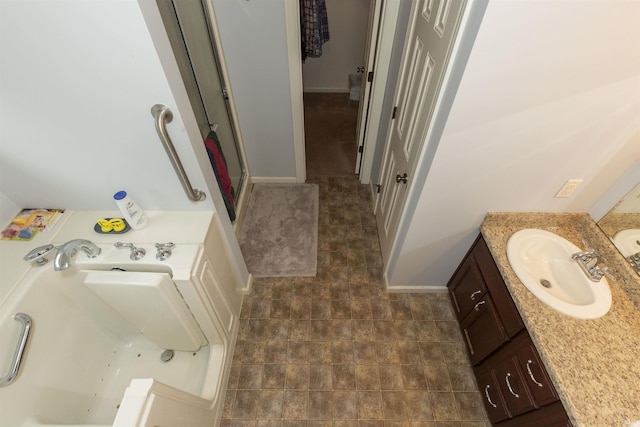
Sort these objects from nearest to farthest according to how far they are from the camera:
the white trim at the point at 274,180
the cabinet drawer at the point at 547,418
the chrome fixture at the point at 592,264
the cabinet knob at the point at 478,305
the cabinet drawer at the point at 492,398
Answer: the cabinet drawer at the point at 547,418 < the chrome fixture at the point at 592,264 < the cabinet drawer at the point at 492,398 < the cabinet knob at the point at 478,305 < the white trim at the point at 274,180

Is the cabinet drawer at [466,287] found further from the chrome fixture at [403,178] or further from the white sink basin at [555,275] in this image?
the chrome fixture at [403,178]

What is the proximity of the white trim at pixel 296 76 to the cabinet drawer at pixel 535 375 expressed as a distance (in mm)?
1984

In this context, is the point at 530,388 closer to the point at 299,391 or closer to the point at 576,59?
the point at 299,391

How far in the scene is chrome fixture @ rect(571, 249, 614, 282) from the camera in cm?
123

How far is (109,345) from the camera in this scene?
1.56m

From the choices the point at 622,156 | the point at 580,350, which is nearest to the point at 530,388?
the point at 580,350

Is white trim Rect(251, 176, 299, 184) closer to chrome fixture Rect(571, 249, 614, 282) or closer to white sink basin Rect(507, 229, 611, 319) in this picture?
white sink basin Rect(507, 229, 611, 319)

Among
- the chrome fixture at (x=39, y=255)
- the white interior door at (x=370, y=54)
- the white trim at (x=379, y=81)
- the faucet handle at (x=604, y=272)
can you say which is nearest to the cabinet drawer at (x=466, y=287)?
the faucet handle at (x=604, y=272)

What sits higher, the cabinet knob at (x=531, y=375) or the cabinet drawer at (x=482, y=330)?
the cabinet knob at (x=531, y=375)

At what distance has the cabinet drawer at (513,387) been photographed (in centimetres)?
121

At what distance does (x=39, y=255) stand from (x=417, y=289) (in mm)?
1982

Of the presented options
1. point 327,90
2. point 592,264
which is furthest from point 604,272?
point 327,90

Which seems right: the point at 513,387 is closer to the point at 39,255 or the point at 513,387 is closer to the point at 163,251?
the point at 163,251

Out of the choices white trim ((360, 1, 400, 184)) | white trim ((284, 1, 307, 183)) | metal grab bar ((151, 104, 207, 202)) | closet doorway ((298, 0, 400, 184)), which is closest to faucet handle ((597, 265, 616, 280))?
closet doorway ((298, 0, 400, 184))
